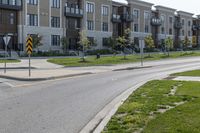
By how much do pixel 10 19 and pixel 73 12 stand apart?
506 inches

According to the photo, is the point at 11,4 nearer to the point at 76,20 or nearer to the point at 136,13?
the point at 76,20

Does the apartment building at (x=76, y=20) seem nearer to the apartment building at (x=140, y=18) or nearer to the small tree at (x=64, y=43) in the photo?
the apartment building at (x=140, y=18)

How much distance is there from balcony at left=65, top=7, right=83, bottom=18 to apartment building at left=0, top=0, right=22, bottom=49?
33.8 ft

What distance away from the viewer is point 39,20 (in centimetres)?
5900

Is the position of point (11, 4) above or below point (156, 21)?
below

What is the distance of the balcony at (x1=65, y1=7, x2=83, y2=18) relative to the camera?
211 ft

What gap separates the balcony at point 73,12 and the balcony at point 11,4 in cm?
1022

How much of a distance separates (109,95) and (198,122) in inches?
299

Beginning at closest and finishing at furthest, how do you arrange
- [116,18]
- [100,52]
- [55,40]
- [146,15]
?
[55,40] < [100,52] < [116,18] < [146,15]

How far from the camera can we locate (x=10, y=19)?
55781mm

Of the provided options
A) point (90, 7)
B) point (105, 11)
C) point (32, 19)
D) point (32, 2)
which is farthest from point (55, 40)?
point (105, 11)

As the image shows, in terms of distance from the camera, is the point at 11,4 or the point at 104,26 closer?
the point at 11,4

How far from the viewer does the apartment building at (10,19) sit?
5441 cm

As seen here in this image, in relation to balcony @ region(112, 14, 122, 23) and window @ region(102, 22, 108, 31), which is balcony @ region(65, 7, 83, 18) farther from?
balcony @ region(112, 14, 122, 23)
